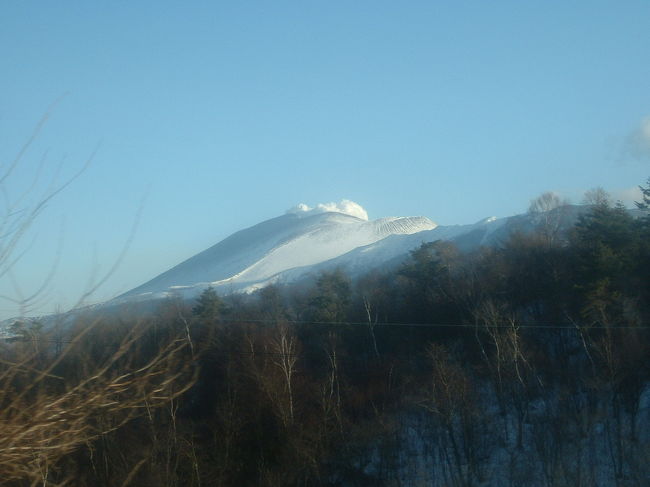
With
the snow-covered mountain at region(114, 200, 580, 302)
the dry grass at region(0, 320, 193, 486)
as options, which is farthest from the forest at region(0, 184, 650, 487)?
the snow-covered mountain at region(114, 200, 580, 302)

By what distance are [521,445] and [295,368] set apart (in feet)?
26.7

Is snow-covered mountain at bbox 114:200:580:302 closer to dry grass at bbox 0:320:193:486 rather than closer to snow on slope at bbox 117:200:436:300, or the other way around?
snow on slope at bbox 117:200:436:300

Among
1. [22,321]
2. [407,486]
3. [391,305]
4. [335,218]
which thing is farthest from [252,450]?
[335,218]

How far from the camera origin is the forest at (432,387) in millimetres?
15938

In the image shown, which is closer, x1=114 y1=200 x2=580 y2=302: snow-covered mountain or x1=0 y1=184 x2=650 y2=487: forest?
x1=0 y1=184 x2=650 y2=487: forest

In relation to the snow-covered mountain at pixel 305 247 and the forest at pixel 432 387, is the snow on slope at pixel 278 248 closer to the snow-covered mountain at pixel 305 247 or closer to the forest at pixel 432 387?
the snow-covered mountain at pixel 305 247

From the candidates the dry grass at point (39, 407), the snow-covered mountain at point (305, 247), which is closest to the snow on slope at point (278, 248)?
the snow-covered mountain at point (305, 247)

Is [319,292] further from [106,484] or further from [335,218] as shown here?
[335,218]

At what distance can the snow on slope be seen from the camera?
173ft

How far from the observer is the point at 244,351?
65.7ft

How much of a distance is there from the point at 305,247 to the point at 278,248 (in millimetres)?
2638

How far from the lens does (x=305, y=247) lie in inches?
2340

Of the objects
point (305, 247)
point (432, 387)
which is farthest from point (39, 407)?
point (305, 247)

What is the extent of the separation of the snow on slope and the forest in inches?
872
